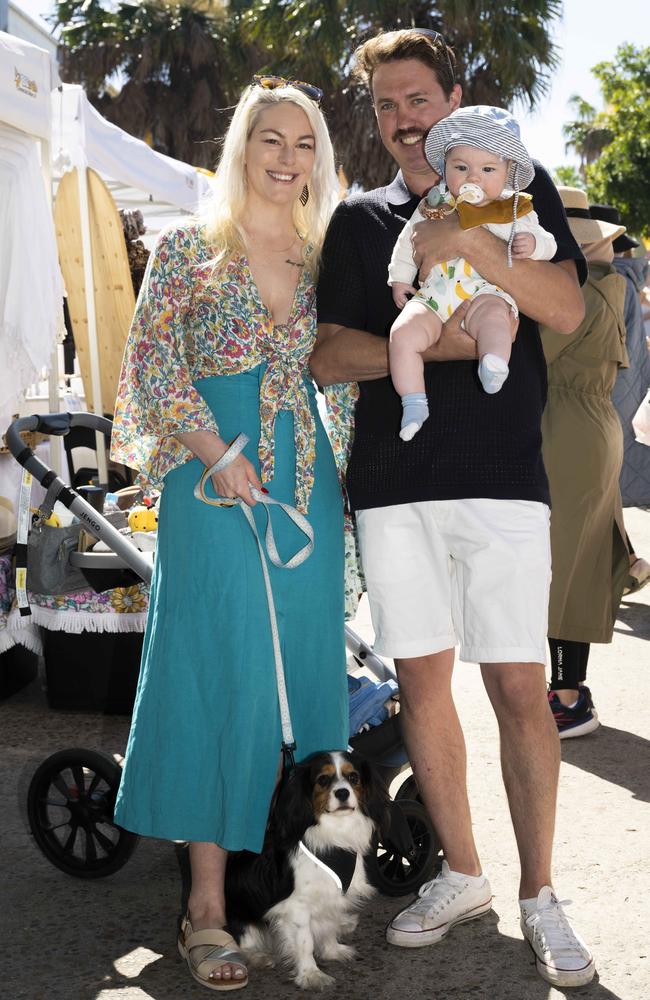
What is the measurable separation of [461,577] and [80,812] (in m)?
1.33

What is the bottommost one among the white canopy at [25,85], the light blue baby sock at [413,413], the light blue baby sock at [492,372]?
the light blue baby sock at [413,413]

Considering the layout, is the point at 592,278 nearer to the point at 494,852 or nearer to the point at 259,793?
the point at 494,852

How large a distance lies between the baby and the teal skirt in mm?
412

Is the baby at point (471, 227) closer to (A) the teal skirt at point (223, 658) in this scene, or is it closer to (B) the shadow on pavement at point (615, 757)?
(A) the teal skirt at point (223, 658)

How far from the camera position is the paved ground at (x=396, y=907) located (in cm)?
277

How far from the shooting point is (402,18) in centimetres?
2189

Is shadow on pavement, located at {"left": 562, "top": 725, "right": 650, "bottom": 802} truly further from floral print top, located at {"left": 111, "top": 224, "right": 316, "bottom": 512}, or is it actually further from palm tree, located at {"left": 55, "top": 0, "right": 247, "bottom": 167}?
palm tree, located at {"left": 55, "top": 0, "right": 247, "bottom": 167}

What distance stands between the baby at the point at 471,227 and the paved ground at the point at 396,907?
135 cm

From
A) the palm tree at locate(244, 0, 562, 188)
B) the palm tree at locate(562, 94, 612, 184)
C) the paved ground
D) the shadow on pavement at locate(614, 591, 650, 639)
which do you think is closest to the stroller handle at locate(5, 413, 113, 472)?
the paved ground

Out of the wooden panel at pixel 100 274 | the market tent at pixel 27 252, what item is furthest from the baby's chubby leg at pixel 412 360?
the wooden panel at pixel 100 274

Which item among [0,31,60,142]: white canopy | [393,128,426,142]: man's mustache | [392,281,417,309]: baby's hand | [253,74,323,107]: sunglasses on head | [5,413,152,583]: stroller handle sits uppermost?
[0,31,60,142]: white canopy

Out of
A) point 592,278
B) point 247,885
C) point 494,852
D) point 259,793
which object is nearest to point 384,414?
point 259,793

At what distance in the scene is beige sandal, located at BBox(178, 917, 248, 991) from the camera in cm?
273

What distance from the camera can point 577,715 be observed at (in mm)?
4664
